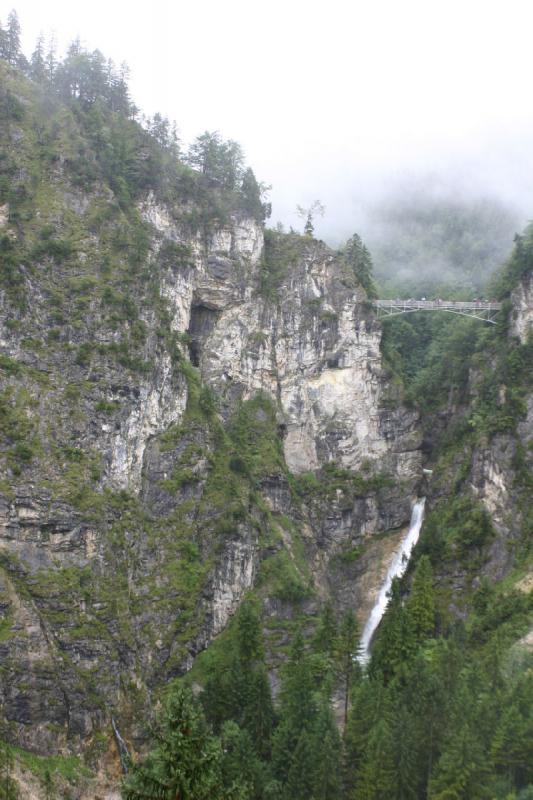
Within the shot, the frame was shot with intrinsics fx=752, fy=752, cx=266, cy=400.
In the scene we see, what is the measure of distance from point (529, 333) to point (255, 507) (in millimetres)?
30202

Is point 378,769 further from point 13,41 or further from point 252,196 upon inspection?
point 13,41

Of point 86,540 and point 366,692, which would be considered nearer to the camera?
point 366,692

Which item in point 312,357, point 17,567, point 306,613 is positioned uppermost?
point 312,357

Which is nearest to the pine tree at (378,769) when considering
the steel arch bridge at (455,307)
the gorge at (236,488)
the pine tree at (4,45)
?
the gorge at (236,488)

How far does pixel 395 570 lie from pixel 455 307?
29509 millimetres

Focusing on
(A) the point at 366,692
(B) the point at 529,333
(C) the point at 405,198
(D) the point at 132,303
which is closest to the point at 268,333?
(D) the point at 132,303

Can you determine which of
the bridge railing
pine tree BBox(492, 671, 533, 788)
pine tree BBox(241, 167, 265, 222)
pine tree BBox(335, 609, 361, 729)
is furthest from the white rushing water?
pine tree BBox(241, 167, 265, 222)

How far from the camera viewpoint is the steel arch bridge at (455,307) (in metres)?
79.1

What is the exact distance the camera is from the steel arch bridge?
79.1 metres

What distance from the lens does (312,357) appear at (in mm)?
81000

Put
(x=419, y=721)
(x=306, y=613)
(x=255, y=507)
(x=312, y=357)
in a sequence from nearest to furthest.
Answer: (x=419, y=721)
(x=306, y=613)
(x=255, y=507)
(x=312, y=357)

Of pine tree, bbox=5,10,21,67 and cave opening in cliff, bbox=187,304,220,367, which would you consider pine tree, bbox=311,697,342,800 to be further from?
pine tree, bbox=5,10,21,67

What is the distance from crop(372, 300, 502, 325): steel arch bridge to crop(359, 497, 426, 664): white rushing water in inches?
810

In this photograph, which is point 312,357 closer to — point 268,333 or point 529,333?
point 268,333
